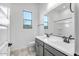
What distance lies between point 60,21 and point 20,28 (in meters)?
1.12

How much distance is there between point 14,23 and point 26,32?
11.9 inches

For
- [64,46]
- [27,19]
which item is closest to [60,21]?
[27,19]

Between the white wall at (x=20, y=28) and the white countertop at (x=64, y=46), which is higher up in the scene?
the white wall at (x=20, y=28)

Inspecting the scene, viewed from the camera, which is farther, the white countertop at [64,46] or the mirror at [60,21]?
the mirror at [60,21]

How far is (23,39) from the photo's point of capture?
1799 millimetres

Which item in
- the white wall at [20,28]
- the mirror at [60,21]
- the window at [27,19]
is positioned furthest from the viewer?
the mirror at [60,21]

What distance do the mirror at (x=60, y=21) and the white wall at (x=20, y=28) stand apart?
65cm

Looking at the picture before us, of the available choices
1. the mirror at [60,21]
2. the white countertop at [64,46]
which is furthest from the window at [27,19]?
the mirror at [60,21]

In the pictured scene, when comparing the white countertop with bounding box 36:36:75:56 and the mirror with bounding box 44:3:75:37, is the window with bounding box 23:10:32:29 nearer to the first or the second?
the white countertop with bounding box 36:36:75:56

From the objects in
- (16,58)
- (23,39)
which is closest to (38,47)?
(23,39)

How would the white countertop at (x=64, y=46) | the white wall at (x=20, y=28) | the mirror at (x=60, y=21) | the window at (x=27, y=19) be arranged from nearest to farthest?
1. the white countertop at (x=64, y=46)
2. the white wall at (x=20, y=28)
3. the window at (x=27, y=19)
4. the mirror at (x=60, y=21)

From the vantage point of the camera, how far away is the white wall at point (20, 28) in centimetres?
157

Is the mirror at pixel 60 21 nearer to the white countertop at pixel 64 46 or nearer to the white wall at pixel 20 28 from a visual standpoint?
the white countertop at pixel 64 46

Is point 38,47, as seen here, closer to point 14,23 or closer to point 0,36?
point 14,23
